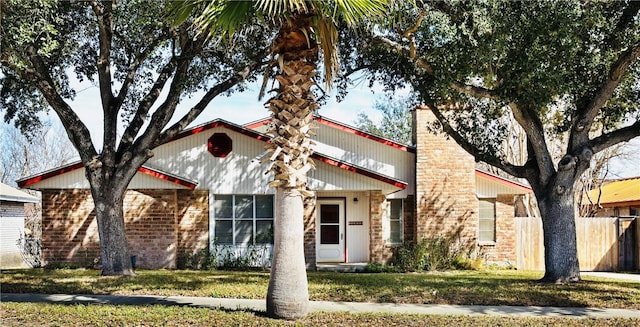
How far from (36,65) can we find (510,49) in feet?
33.3

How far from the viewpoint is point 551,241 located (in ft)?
47.4

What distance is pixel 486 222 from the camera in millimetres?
21250

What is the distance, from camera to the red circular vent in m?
19.3

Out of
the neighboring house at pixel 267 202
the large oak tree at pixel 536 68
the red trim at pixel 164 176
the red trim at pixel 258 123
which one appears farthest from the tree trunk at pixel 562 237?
the red trim at pixel 258 123

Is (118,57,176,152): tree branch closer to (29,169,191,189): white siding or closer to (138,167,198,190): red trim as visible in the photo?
(138,167,198,190): red trim

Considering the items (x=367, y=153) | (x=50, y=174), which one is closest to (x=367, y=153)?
(x=367, y=153)

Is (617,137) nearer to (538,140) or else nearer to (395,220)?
(538,140)

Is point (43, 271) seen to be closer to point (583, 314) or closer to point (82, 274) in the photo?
point (82, 274)

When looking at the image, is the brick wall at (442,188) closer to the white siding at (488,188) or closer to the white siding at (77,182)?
the white siding at (488,188)

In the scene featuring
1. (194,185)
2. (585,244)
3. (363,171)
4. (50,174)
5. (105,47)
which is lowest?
(585,244)

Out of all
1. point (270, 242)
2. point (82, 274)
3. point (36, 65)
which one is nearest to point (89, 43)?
point (36, 65)

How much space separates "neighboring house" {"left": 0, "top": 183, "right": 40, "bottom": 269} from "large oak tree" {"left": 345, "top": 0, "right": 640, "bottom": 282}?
602 inches

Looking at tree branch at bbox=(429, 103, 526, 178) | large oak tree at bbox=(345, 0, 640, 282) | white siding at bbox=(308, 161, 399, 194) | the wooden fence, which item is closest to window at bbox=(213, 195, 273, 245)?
white siding at bbox=(308, 161, 399, 194)

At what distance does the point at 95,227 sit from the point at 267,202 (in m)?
5.05
